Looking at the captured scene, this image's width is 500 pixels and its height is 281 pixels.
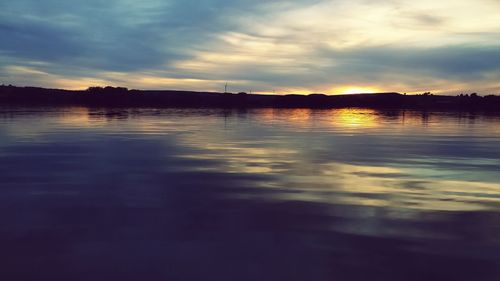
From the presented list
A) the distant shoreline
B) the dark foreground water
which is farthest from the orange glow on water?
the distant shoreline

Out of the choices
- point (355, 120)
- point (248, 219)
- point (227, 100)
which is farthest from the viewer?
point (227, 100)

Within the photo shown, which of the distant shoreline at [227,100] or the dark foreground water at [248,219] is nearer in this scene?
the dark foreground water at [248,219]

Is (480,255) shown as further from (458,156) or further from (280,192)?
(458,156)

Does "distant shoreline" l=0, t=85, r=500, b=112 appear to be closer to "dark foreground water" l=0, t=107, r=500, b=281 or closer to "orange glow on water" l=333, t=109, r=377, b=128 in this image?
"orange glow on water" l=333, t=109, r=377, b=128

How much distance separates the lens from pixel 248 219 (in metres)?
6.79

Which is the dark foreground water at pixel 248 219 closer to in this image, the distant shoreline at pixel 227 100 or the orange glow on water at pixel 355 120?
the orange glow on water at pixel 355 120

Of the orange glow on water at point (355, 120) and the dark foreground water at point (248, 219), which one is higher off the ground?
the orange glow on water at point (355, 120)

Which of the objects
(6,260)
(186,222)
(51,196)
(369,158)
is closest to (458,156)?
(369,158)

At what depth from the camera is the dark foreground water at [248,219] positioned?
4.93 metres

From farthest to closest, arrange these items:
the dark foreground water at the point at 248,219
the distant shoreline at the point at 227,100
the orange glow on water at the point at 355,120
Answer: the distant shoreline at the point at 227,100
the orange glow on water at the point at 355,120
the dark foreground water at the point at 248,219

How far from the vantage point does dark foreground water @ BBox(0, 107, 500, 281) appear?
194 inches

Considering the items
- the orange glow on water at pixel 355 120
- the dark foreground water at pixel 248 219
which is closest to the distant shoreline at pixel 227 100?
the orange glow on water at pixel 355 120

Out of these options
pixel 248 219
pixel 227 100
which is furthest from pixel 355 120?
pixel 227 100

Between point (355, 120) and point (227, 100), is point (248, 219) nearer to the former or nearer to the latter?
point (355, 120)
